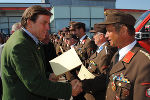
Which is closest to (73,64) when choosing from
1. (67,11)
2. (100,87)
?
(100,87)

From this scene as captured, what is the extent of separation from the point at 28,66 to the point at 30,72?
0.22ft

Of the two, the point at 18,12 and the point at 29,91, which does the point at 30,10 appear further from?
the point at 18,12

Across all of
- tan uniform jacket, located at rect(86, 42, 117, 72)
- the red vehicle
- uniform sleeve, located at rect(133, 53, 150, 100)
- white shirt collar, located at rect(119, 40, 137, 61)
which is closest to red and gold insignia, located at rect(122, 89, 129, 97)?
uniform sleeve, located at rect(133, 53, 150, 100)

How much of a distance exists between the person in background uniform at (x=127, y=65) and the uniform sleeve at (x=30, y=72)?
668 millimetres

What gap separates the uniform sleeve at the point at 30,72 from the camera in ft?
5.41

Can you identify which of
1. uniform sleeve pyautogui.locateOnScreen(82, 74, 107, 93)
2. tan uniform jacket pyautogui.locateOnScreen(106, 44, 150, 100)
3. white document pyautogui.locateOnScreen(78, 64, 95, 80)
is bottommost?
uniform sleeve pyautogui.locateOnScreen(82, 74, 107, 93)

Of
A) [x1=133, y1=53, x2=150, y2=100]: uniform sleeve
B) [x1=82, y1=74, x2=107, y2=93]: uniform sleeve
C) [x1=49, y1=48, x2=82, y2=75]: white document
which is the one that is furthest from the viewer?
[x1=82, y1=74, x2=107, y2=93]: uniform sleeve

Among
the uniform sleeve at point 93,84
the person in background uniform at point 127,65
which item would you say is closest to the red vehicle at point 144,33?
the uniform sleeve at point 93,84

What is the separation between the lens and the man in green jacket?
1665mm

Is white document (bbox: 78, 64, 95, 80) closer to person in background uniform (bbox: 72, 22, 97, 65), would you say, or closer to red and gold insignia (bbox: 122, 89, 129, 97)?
red and gold insignia (bbox: 122, 89, 129, 97)

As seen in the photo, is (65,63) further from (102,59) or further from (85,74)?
(102,59)

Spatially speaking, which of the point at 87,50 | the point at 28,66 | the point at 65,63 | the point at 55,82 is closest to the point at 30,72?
the point at 28,66

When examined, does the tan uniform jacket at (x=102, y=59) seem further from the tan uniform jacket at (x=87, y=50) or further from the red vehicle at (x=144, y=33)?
the red vehicle at (x=144, y=33)

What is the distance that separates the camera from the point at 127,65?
170 centimetres
